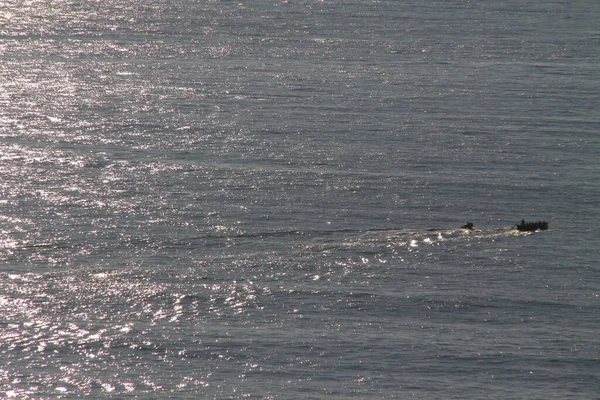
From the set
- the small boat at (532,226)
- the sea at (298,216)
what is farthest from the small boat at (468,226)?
the small boat at (532,226)

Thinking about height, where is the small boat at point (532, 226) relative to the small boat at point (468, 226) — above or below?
below

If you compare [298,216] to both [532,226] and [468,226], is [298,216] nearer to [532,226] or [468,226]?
[468,226]

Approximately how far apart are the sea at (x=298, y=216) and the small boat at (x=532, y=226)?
143 millimetres

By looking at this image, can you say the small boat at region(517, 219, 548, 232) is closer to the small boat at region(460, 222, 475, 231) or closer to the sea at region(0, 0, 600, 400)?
the sea at region(0, 0, 600, 400)

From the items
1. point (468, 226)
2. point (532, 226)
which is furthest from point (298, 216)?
point (532, 226)

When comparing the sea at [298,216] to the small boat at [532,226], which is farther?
the small boat at [532,226]

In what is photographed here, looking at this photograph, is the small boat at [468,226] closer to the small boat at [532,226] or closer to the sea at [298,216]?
the sea at [298,216]

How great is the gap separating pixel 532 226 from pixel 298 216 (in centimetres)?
359

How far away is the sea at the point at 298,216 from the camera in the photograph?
11.3 meters

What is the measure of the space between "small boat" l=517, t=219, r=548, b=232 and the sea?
0.47ft

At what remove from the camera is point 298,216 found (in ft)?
50.6

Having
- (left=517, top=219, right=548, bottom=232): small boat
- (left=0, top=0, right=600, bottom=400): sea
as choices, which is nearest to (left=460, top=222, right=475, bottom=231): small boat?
(left=0, top=0, right=600, bottom=400): sea

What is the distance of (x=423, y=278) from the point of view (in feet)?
44.2

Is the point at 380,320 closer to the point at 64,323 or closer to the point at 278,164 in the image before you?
the point at 64,323
